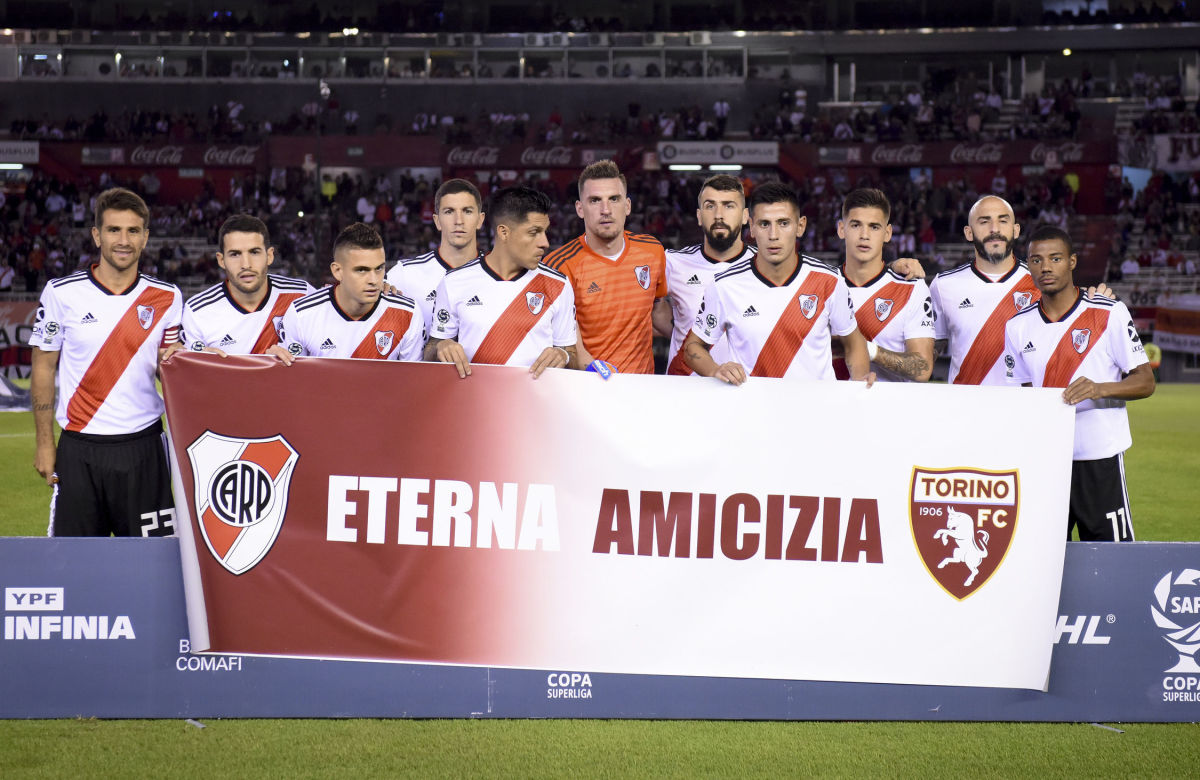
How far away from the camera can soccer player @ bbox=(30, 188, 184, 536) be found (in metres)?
5.28

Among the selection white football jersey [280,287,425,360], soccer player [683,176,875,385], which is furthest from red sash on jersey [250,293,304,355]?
soccer player [683,176,875,385]

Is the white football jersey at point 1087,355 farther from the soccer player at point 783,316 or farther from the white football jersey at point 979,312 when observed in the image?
the soccer player at point 783,316

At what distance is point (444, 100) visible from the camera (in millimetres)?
41094

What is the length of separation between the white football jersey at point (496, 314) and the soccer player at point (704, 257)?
3.36 ft

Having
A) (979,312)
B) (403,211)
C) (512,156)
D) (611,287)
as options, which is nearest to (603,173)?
(611,287)

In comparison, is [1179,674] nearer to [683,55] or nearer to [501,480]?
[501,480]

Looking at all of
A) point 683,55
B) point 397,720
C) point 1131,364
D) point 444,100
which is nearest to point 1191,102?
point 683,55

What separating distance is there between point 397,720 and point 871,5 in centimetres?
4489

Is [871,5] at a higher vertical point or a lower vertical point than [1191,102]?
higher

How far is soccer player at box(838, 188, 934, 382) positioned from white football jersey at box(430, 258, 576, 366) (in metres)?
1.67

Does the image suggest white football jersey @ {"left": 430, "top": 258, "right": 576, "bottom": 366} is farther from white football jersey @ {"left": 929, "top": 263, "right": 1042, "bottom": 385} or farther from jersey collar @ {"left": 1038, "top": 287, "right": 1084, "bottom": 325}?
jersey collar @ {"left": 1038, "top": 287, "right": 1084, "bottom": 325}

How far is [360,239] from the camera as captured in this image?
5234 millimetres

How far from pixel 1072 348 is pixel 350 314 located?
11.2ft

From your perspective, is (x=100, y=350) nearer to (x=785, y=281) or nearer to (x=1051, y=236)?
(x=785, y=281)
